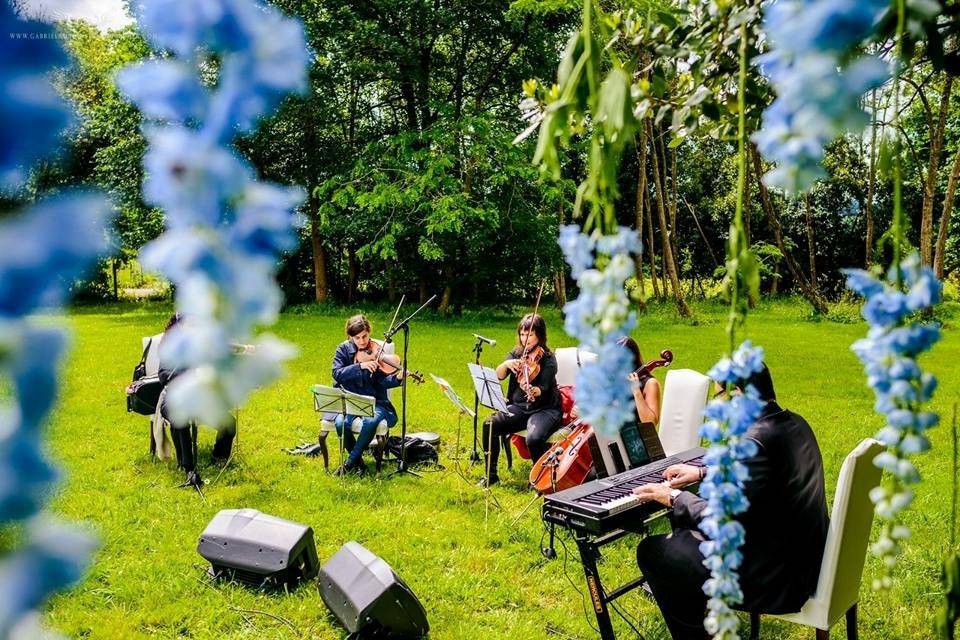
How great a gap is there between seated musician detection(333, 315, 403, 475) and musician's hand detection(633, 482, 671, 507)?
319cm

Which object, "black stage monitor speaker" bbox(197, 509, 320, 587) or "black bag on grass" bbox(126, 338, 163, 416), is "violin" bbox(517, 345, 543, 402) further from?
"black bag on grass" bbox(126, 338, 163, 416)

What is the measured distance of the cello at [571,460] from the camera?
16.6ft

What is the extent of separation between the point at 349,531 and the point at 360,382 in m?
1.63

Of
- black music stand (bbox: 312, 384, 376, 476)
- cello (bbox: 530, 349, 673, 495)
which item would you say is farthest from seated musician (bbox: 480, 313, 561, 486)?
black music stand (bbox: 312, 384, 376, 476)

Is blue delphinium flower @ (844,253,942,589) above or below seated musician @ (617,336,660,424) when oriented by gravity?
above

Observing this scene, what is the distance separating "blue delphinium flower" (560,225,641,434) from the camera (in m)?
0.85

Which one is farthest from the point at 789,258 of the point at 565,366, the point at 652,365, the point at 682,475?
the point at 682,475

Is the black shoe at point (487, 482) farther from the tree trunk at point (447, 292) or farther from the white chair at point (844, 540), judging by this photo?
the tree trunk at point (447, 292)

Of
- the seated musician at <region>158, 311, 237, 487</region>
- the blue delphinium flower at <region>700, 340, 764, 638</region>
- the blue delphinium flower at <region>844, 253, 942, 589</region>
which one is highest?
the blue delphinium flower at <region>844, 253, 942, 589</region>

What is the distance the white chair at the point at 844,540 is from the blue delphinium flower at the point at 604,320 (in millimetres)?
2370

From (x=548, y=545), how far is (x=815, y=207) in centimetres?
2040

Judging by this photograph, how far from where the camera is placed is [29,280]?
1.05 ft

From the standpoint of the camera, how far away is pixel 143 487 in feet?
19.1

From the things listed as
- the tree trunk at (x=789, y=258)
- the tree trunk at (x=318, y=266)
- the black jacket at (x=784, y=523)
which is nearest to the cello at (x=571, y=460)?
the black jacket at (x=784, y=523)
